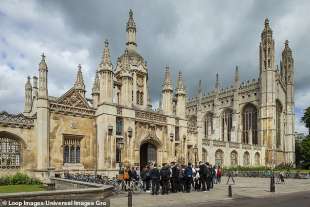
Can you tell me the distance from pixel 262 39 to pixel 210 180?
54013 mm

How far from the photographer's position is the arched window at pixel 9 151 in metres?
23.5

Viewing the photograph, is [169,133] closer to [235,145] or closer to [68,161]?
[68,161]

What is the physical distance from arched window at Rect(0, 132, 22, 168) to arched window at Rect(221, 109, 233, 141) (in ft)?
166

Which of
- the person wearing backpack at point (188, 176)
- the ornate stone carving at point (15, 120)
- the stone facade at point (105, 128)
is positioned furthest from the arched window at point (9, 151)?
the person wearing backpack at point (188, 176)

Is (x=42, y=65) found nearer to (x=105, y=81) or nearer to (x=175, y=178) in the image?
(x=105, y=81)

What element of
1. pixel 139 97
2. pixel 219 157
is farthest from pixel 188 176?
pixel 219 157

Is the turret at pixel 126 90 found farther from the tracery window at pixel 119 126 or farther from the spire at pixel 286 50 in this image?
the spire at pixel 286 50

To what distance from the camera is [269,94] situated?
63188 mm

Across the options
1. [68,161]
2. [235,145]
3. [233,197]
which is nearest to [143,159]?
[68,161]

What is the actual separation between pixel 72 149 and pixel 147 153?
761 cm

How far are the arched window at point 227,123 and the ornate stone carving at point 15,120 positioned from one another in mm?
50079

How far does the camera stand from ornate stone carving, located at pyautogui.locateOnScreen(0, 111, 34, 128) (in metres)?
23.6

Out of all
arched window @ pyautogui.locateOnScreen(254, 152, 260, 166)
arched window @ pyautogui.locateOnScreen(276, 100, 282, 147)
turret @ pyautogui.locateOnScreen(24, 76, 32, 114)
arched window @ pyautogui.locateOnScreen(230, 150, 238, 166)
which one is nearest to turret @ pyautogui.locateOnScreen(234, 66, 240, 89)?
arched window @ pyautogui.locateOnScreen(276, 100, 282, 147)

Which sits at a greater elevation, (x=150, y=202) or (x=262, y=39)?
(x=262, y=39)
